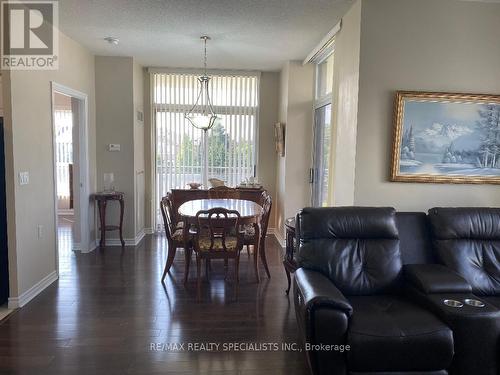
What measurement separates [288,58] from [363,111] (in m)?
2.34

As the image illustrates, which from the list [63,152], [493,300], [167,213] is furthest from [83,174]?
[493,300]

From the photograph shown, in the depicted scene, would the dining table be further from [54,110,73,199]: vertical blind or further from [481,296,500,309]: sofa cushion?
[54,110,73,199]: vertical blind

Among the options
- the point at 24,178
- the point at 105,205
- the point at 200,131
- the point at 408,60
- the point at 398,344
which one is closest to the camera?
the point at 398,344

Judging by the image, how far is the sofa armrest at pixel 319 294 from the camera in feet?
6.61

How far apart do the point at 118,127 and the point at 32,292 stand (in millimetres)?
2653

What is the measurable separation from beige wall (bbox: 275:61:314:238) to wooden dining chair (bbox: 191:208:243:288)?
6.08ft

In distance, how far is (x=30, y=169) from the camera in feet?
11.3

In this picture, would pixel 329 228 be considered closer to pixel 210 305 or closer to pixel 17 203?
pixel 210 305

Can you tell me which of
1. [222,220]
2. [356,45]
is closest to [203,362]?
[222,220]

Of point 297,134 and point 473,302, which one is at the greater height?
point 297,134

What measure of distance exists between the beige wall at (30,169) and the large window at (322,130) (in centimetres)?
324

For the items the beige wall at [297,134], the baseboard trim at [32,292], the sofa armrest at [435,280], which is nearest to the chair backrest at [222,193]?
the beige wall at [297,134]

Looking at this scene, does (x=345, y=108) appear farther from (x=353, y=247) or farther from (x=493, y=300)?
(x=493, y=300)

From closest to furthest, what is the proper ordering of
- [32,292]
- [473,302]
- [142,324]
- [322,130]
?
[473,302]
[142,324]
[32,292]
[322,130]
